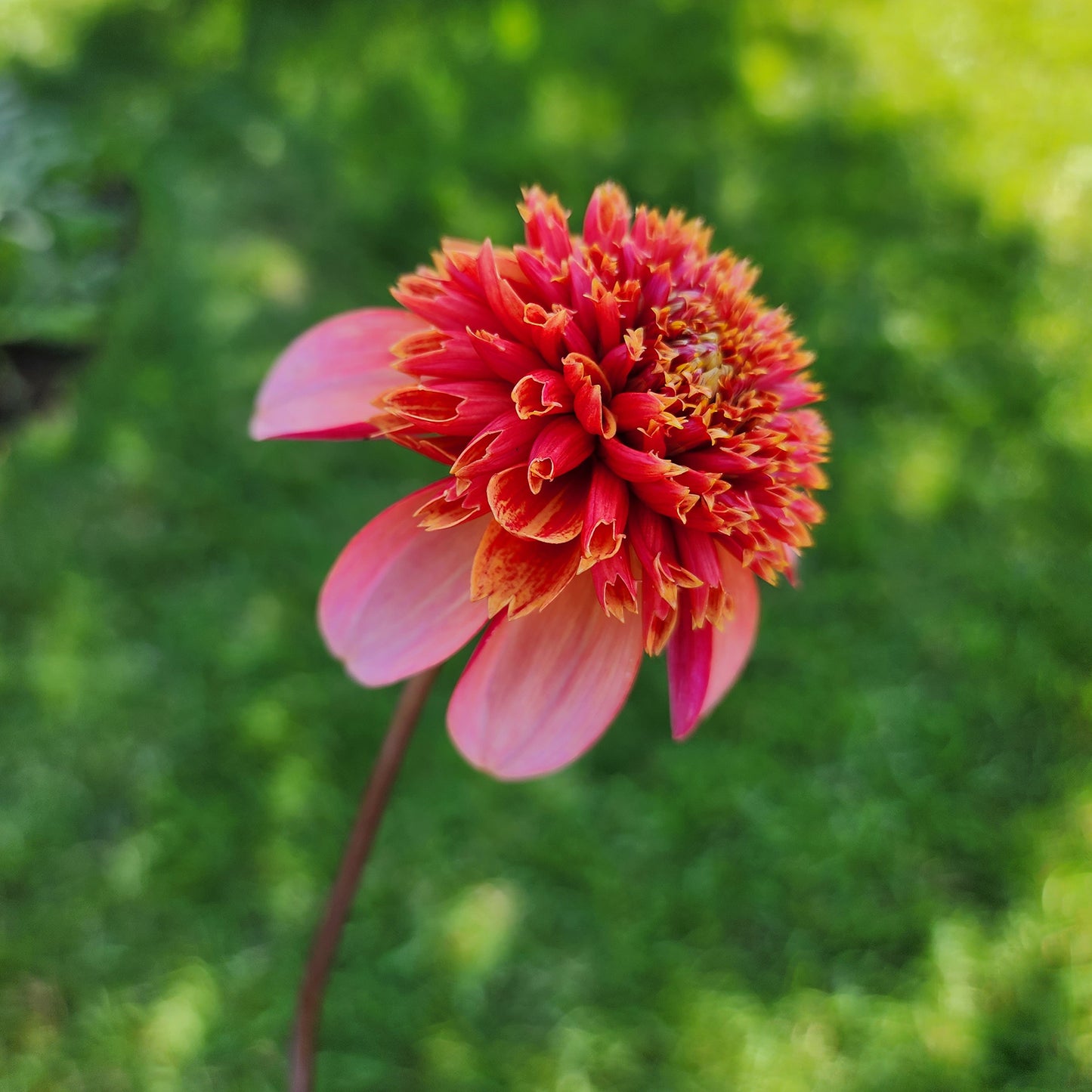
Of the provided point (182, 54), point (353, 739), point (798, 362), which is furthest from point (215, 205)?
point (798, 362)

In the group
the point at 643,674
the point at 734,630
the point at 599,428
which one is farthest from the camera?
the point at 643,674

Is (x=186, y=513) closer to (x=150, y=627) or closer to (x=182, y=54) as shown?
(x=150, y=627)

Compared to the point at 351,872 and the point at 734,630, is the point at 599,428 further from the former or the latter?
the point at 351,872

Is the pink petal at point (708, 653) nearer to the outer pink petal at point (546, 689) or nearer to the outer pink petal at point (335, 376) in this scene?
the outer pink petal at point (546, 689)

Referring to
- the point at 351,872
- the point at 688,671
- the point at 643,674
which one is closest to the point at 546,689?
the point at 688,671

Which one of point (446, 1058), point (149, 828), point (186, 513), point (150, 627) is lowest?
point (446, 1058)

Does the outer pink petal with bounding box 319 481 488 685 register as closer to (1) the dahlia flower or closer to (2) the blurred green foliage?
(1) the dahlia flower

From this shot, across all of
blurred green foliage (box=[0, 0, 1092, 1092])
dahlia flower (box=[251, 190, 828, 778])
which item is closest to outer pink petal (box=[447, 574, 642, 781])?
dahlia flower (box=[251, 190, 828, 778])
